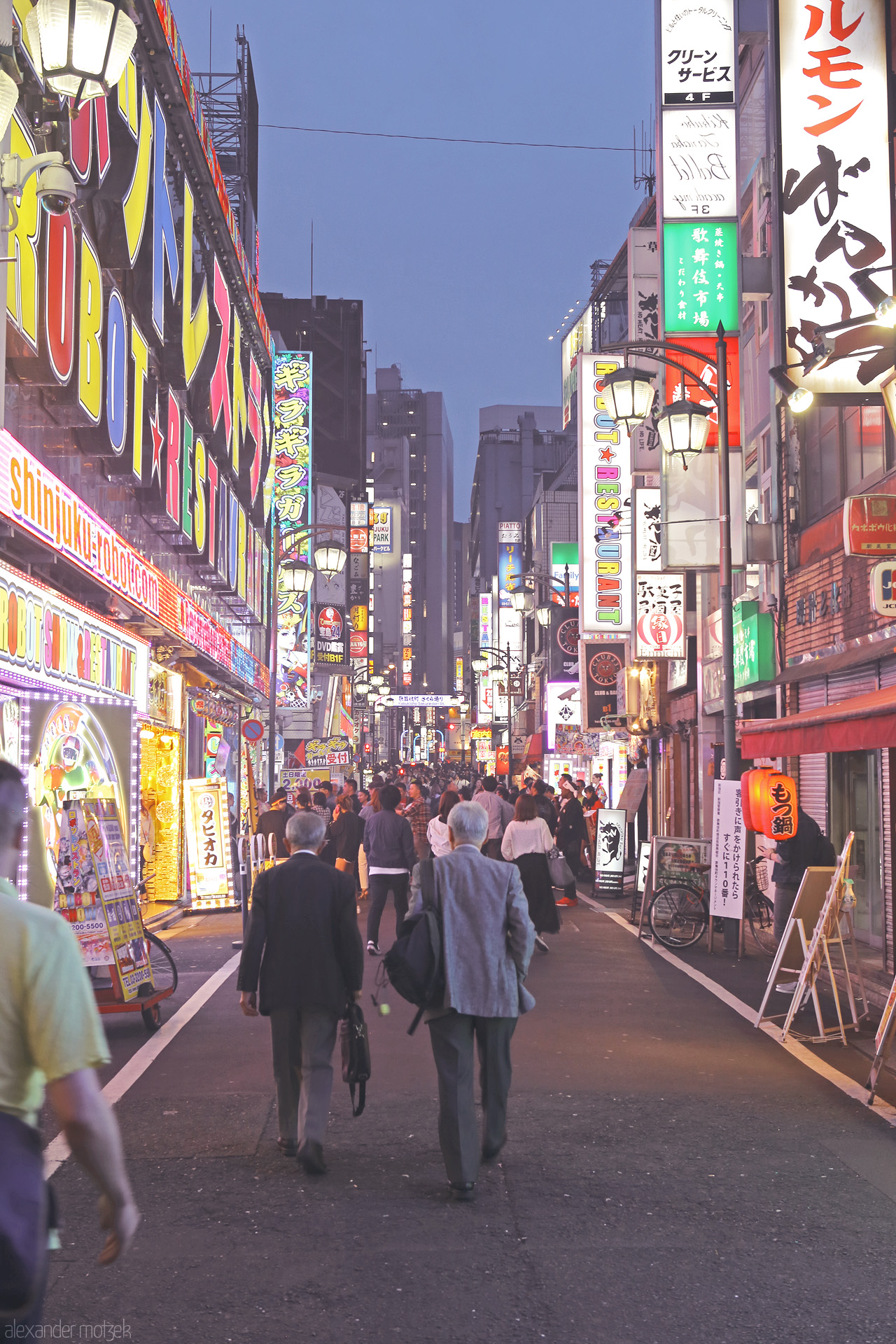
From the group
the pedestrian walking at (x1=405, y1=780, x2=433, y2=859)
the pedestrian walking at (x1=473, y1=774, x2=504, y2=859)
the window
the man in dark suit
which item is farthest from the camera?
the pedestrian walking at (x1=405, y1=780, x2=433, y2=859)

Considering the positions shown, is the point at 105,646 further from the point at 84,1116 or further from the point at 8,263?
the point at 84,1116

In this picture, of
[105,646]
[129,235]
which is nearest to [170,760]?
[105,646]

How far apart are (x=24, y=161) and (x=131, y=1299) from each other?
733 centimetres

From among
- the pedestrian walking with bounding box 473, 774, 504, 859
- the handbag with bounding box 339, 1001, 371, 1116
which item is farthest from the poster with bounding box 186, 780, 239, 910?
the handbag with bounding box 339, 1001, 371, 1116

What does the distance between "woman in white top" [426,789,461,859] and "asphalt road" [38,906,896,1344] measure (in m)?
5.74

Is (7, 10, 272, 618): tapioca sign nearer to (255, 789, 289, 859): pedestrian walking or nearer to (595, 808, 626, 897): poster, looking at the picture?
(255, 789, 289, 859): pedestrian walking

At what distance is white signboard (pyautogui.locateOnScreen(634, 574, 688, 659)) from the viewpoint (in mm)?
29469

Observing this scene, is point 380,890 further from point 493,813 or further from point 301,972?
point 301,972

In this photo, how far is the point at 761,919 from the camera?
59.2ft

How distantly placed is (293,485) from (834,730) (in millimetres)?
40869

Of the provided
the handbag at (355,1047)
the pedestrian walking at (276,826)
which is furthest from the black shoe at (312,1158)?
the pedestrian walking at (276,826)

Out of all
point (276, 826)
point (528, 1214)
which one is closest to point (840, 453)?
point (276, 826)

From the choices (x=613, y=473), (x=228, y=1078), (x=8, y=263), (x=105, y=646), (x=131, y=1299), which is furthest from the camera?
(x=613, y=473)

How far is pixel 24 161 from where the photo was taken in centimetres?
Answer: 917
